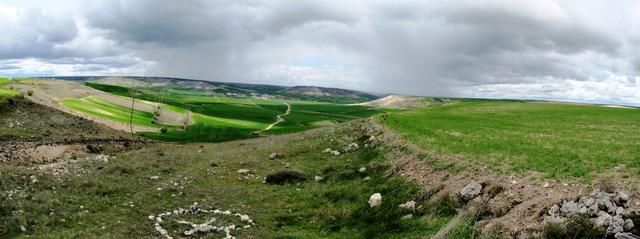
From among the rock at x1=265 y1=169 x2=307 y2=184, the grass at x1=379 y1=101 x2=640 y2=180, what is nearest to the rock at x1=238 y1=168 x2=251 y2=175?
the rock at x1=265 y1=169 x2=307 y2=184

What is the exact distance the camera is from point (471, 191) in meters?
22.1

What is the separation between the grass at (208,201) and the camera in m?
20.1

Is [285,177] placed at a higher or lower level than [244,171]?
higher

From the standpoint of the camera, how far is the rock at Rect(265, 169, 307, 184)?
34.1 metres

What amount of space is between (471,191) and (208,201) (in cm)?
1628

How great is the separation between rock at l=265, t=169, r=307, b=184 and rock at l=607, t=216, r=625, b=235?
22650 millimetres

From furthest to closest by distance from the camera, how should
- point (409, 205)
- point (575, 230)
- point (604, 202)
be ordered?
point (409, 205) → point (604, 202) → point (575, 230)

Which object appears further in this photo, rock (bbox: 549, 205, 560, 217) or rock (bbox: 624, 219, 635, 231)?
rock (bbox: 549, 205, 560, 217)

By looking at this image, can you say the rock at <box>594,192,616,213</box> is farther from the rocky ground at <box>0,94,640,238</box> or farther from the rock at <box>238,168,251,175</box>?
the rock at <box>238,168,251,175</box>

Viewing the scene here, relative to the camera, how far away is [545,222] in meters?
16.0

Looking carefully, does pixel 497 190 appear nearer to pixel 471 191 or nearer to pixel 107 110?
pixel 471 191

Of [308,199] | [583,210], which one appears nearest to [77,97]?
[308,199]

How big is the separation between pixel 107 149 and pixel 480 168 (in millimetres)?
49101

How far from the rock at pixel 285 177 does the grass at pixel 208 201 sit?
934 mm
